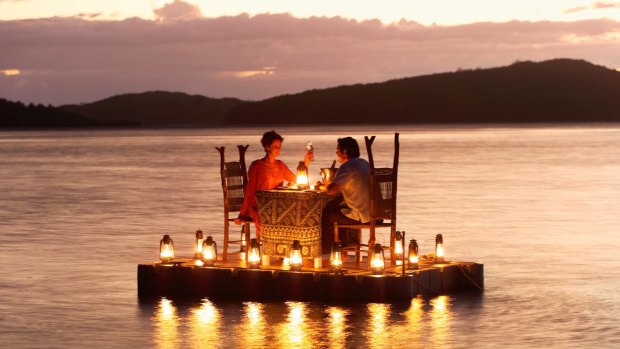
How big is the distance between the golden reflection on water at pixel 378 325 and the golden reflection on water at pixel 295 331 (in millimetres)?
448

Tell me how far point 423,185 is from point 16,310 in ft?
69.4

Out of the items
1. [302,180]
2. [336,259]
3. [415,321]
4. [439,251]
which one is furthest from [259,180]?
[415,321]

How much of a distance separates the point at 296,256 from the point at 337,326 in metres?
1.78

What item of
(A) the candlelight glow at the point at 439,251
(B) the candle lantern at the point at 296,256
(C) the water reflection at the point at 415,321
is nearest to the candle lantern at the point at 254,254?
(B) the candle lantern at the point at 296,256

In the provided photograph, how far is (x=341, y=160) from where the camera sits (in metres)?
13.0

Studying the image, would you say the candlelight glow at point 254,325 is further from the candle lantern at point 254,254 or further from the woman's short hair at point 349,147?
the woman's short hair at point 349,147

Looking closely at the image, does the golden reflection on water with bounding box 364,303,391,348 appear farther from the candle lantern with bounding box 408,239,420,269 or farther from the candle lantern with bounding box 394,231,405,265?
the candle lantern with bounding box 394,231,405,265

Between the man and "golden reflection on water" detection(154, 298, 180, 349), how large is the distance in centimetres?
172

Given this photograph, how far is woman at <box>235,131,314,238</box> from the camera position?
42.9 feet

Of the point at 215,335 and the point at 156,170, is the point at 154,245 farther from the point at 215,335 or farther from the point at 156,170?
the point at 156,170

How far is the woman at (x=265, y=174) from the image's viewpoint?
1307cm

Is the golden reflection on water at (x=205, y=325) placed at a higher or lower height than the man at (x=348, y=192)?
lower

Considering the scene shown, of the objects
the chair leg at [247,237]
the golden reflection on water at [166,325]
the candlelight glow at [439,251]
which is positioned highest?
the chair leg at [247,237]

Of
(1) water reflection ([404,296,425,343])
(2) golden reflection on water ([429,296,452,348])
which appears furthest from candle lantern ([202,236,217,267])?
(2) golden reflection on water ([429,296,452,348])
